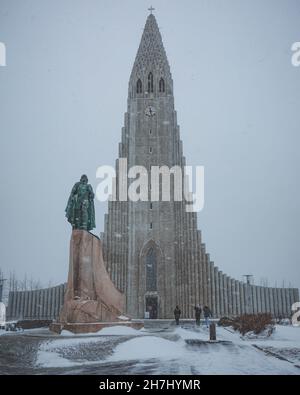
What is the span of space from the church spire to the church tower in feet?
25.3

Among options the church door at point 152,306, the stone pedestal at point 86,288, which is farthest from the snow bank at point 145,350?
the church door at point 152,306

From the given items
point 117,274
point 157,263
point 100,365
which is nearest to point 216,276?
point 157,263

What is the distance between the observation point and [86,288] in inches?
505

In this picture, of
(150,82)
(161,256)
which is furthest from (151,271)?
(150,82)

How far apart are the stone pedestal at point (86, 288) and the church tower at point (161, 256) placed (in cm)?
2370

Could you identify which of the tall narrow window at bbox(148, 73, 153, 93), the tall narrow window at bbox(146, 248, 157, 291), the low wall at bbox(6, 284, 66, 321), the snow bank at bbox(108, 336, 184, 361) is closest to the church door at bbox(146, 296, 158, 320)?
the tall narrow window at bbox(146, 248, 157, 291)

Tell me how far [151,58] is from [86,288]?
38.6m

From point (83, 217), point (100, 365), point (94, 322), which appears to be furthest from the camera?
point (83, 217)

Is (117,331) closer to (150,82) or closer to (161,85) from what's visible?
(161,85)

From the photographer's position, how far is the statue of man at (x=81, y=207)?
13.5m

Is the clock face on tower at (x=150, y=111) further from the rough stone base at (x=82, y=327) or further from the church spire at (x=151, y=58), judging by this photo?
the rough stone base at (x=82, y=327)
